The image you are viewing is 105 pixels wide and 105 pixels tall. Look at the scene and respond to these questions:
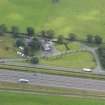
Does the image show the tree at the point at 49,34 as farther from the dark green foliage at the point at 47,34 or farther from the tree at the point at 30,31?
the tree at the point at 30,31

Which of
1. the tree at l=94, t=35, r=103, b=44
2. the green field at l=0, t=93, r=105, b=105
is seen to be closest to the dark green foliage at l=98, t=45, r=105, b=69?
the tree at l=94, t=35, r=103, b=44

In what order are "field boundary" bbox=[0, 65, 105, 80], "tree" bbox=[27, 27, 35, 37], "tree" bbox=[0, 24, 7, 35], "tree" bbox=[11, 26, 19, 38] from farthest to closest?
"tree" bbox=[27, 27, 35, 37] < "tree" bbox=[11, 26, 19, 38] < "tree" bbox=[0, 24, 7, 35] < "field boundary" bbox=[0, 65, 105, 80]

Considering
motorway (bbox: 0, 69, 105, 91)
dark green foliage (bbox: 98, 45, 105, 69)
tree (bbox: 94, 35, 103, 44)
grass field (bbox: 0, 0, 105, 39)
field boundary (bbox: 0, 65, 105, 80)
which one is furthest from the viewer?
grass field (bbox: 0, 0, 105, 39)

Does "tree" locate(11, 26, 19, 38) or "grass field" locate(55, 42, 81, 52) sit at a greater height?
"tree" locate(11, 26, 19, 38)

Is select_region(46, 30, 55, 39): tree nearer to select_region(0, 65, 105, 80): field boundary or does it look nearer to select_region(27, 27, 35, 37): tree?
select_region(27, 27, 35, 37): tree

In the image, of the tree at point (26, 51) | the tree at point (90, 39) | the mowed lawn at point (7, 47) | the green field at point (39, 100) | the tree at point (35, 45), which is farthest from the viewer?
the tree at point (90, 39)

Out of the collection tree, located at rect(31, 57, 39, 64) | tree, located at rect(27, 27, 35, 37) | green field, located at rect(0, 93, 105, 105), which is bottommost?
green field, located at rect(0, 93, 105, 105)

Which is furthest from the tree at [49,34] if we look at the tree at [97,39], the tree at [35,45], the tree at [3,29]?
the tree at [97,39]

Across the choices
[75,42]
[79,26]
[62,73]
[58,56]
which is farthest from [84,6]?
[62,73]
